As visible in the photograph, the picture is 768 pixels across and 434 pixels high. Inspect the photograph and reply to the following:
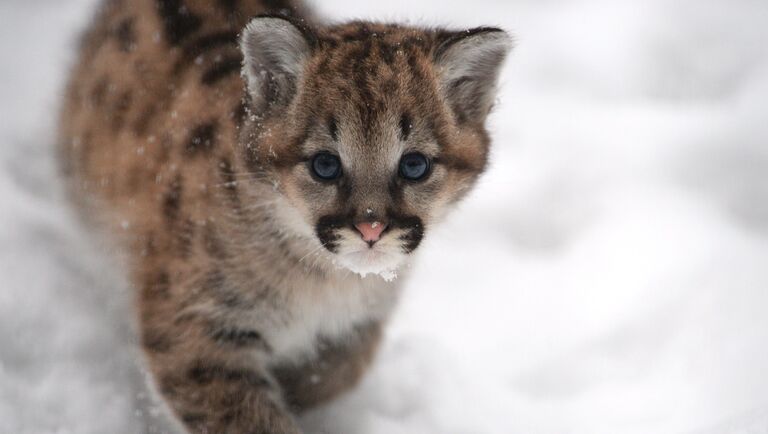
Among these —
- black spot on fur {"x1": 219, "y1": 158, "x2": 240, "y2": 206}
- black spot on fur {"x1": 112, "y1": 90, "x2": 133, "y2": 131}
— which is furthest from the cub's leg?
black spot on fur {"x1": 112, "y1": 90, "x2": 133, "y2": 131}

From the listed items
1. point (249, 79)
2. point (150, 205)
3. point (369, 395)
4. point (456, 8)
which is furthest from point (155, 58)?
point (456, 8)

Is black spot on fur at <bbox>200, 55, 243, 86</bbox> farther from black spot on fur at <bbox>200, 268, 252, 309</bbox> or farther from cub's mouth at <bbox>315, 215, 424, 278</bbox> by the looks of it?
cub's mouth at <bbox>315, 215, 424, 278</bbox>

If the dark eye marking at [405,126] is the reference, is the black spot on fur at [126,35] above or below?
below

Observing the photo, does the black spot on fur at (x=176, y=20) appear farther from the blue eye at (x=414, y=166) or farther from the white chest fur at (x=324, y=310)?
the blue eye at (x=414, y=166)

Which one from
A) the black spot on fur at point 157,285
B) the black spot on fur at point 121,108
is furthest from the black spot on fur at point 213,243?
the black spot on fur at point 121,108

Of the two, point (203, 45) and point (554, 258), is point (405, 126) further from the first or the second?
point (554, 258)

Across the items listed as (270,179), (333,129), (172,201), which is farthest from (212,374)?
(333,129)
